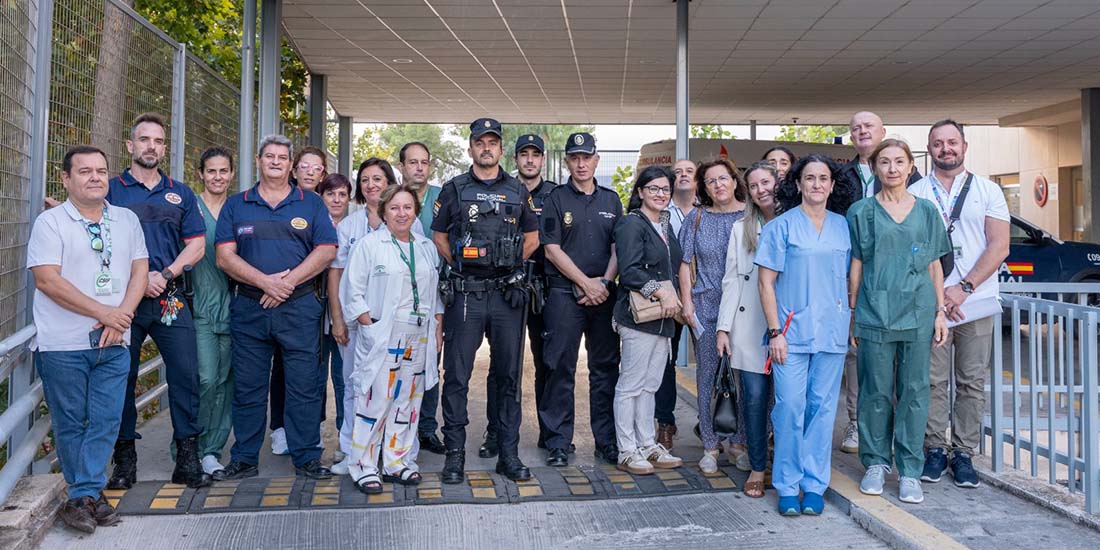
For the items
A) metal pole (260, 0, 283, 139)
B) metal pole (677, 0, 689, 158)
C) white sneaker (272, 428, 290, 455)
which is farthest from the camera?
metal pole (677, 0, 689, 158)

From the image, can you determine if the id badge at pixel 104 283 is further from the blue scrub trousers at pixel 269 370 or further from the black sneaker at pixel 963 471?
the black sneaker at pixel 963 471

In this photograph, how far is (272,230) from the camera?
201 inches

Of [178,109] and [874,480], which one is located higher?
[178,109]

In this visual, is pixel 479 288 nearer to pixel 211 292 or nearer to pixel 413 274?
pixel 413 274

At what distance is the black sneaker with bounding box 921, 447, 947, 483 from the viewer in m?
5.04

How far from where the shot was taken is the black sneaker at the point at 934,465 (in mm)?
5035

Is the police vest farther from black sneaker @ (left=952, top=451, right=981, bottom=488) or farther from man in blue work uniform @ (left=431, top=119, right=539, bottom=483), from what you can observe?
black sneaker @ (left=952, top=451, right=981, bottom=488)

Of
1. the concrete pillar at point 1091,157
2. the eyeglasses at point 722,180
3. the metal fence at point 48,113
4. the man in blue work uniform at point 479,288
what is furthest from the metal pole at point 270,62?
the concrete pillar at point 1091,157

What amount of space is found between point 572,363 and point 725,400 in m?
1.00

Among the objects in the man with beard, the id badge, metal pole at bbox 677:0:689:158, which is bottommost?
the id badge

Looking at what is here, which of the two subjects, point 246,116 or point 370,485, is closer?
point 370,485

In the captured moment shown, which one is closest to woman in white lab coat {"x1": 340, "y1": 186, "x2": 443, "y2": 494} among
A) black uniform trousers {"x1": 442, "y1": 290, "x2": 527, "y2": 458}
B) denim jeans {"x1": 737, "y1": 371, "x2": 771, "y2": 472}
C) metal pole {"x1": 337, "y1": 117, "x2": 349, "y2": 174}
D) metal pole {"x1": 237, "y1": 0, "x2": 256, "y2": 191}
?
black uniform trousers {"x1": 442, "y1": 290, "x2": 527, "y2": 458}

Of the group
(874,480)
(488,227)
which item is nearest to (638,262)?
(488,227)

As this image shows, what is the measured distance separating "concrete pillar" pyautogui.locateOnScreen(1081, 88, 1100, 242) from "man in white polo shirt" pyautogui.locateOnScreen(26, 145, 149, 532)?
54.9 ft
